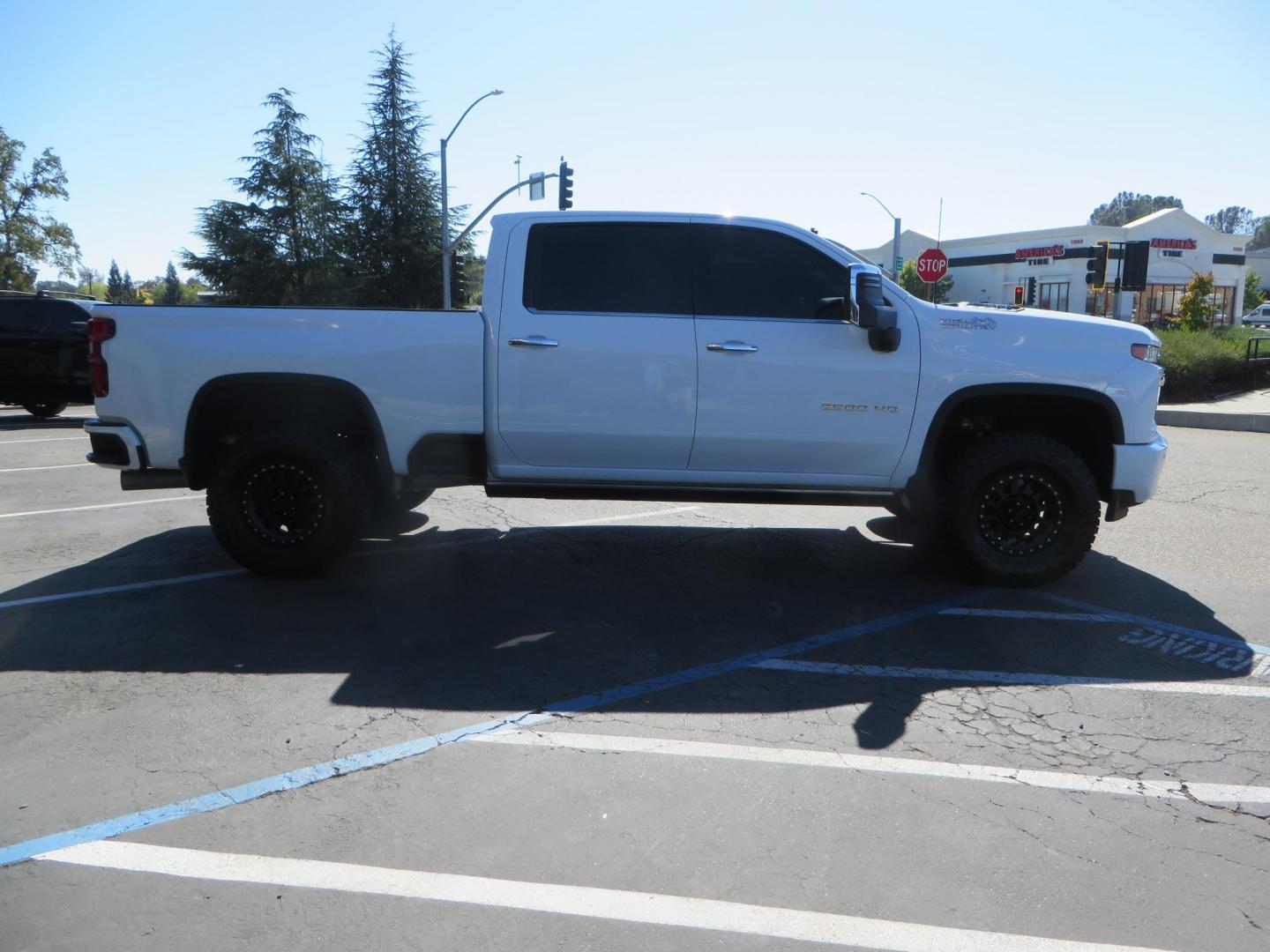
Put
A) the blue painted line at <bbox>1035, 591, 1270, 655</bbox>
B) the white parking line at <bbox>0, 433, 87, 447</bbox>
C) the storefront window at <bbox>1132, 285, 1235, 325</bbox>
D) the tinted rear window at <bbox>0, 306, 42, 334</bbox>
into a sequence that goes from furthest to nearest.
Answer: the storefront window at <bbox>1132, 285, 1235, 325</bbox>
the tinted rear window at <bbox>0, 306, 42, 334</bbox>
the white parking line at <bbox>0, 433, 87, 447</bbox>
the blue painted line at <bbox>1035, 591, 1270, 655</bbox>

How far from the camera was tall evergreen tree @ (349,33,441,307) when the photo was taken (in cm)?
4038

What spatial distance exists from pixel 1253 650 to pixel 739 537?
3.40 meters

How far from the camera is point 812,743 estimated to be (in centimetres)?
373

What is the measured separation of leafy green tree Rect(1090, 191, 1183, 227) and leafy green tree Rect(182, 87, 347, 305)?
153936 mm

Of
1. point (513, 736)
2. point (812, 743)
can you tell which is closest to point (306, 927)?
point (513, 736)

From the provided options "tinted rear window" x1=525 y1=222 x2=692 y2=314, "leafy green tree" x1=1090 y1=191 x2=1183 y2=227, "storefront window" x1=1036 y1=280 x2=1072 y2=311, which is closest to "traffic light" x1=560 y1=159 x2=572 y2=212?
"tinted rear window" x1=525 y1=222 x2=692 y2=314

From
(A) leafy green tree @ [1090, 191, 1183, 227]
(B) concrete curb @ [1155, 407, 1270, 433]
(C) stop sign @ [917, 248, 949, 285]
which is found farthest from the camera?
(A) leafy green tree @ [1090, 191, 1183, 227]

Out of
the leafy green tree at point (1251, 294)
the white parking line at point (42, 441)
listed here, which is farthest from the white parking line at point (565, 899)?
the leafy green tree at point (1251, 294)

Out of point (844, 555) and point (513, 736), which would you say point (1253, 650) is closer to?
point (844, 555)

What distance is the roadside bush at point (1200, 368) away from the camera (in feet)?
66.6

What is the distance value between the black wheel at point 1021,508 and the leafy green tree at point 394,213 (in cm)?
3578

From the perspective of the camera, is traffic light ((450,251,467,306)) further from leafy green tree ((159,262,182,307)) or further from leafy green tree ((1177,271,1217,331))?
leafy green tree ((159,262,182,307))

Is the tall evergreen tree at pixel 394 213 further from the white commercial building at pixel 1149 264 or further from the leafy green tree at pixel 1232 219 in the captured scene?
the leafy green tree at pixel 1232 219

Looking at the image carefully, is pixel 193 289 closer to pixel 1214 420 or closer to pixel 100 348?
pixel 1214 420
